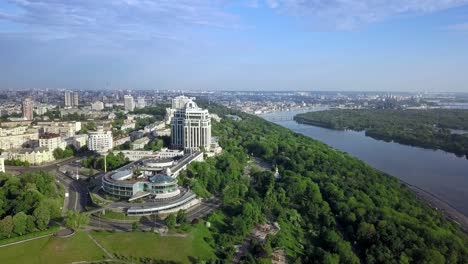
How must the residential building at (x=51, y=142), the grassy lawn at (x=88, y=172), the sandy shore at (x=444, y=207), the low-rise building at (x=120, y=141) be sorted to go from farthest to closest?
the low-rise building at (x=120, y=141) < the residential building at (x=51, y=142) < the grassy lawn at (x=88, y=172) < the sandy shore at (x=444, y=207)

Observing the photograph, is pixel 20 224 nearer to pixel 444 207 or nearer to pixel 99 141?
pixel 99 141

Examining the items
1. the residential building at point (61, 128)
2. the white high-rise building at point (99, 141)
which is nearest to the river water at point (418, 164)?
the white high-rise building at point (99, 141)

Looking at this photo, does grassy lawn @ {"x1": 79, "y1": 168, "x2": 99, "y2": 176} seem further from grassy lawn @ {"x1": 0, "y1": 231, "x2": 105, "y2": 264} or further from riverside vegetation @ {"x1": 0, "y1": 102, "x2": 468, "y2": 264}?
grassy lawn @ {"x1": 0, "y1": 231, "x2": 105, "y2": 264}

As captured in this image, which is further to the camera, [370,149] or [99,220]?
[370,149]

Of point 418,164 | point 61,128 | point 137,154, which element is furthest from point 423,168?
point 61,128

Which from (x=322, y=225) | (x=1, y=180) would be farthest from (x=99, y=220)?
(x=322, y=225)

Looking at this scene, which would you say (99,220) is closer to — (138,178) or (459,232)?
(138,178)

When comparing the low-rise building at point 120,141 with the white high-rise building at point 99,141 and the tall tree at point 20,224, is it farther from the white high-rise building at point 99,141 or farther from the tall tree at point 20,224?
the tall tree at point 20,224
